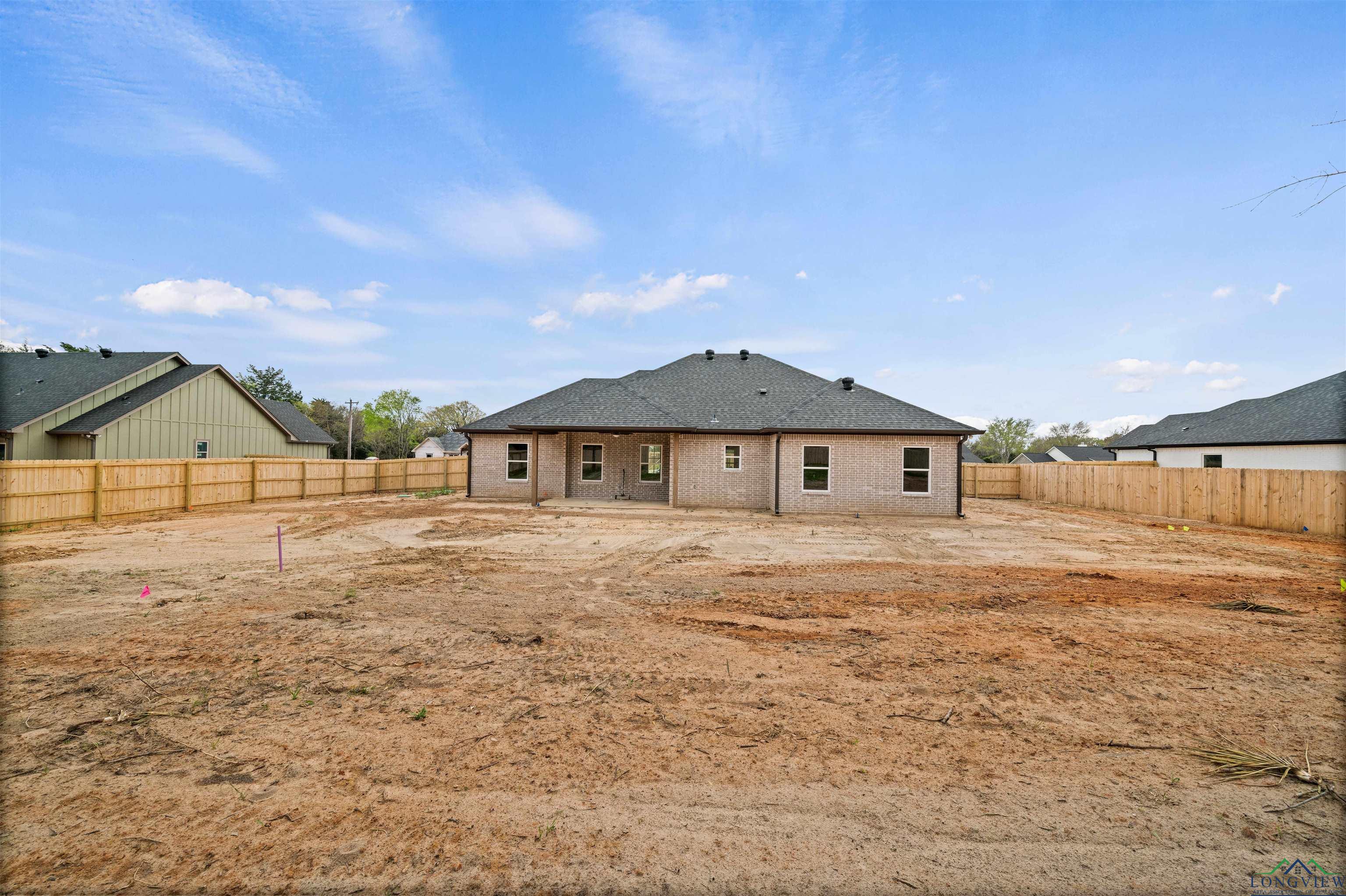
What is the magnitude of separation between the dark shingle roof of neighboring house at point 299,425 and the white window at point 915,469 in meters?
34.9

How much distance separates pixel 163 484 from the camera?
1585 centimetres

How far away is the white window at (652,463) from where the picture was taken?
20.5 m

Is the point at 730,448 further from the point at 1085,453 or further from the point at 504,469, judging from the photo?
the point at 1085,453

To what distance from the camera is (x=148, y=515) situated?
596 inches

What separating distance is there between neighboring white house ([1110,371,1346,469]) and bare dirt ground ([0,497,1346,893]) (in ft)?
55.9

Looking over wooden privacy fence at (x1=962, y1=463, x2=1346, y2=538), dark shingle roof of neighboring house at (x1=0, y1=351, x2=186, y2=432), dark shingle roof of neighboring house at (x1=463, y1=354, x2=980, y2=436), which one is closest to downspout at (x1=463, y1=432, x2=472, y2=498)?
dark shingle roof of neighboring house at (x1=463, y1=354, x2=980, y2=436)

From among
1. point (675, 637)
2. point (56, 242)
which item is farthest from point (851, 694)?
point (56, 242)

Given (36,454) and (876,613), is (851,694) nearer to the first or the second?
(876,613)

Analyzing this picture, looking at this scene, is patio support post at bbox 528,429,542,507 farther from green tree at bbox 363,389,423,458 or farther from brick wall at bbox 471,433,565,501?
green tree at bbox 363,389,423,458

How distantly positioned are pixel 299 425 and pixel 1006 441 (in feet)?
260

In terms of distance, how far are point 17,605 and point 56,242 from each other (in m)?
8.97

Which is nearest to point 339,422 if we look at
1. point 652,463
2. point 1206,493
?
point 652,463

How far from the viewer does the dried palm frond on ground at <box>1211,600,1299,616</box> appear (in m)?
6.81

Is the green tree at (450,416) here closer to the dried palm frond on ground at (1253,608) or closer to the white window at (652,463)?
Answer: the white window at (652,463)
